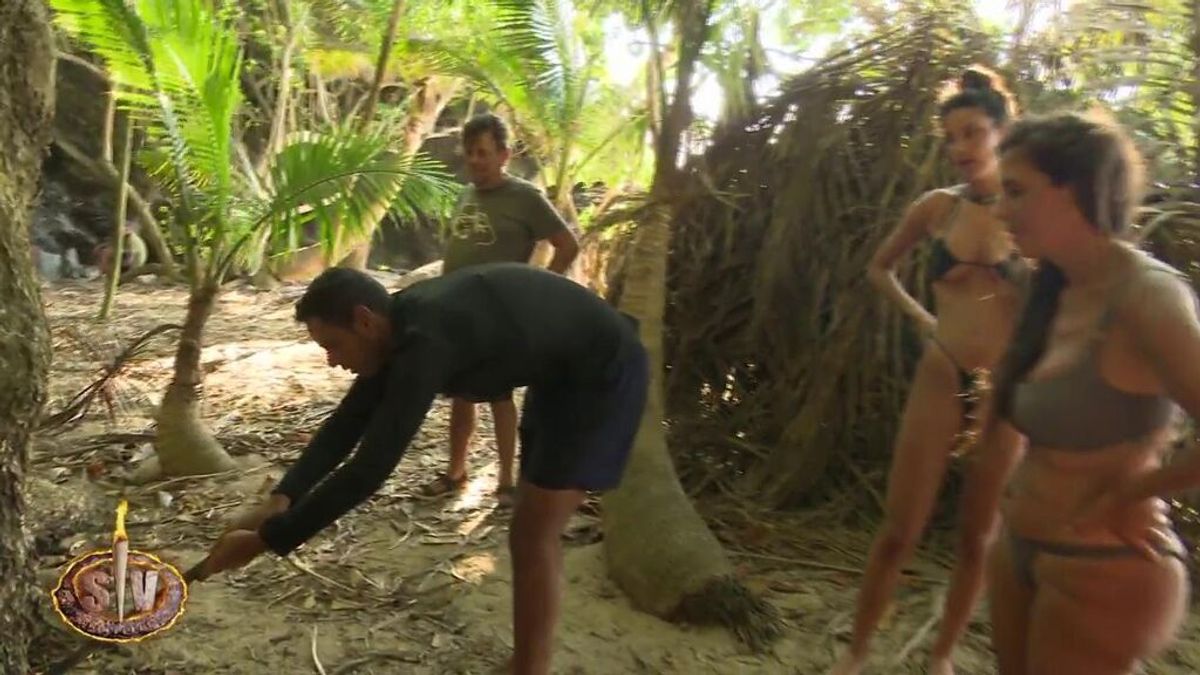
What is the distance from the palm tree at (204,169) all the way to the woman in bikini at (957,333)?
86.1 inches

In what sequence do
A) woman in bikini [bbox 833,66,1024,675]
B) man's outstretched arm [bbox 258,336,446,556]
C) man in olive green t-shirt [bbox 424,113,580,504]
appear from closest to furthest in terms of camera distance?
man's outstretched arm [bbox 258,336,446,556] → woman in bikini [bbox 833,66,1024,675] → man in olive green t-shirt [bbox 424,113,580,504]

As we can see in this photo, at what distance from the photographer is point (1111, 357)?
1384 mm

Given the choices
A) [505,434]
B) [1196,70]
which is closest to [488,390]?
[505,434]

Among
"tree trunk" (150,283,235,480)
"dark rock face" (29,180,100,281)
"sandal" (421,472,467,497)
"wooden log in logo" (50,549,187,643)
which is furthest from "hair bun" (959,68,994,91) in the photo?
"dark rock face" (29,180,100,281)

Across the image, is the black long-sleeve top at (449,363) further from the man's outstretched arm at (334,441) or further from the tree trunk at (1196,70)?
the tree trunk at (1196,70)

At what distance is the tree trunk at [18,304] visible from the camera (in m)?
2.00

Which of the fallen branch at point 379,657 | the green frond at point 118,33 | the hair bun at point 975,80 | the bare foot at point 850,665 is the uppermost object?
the hair bun at point 975,80

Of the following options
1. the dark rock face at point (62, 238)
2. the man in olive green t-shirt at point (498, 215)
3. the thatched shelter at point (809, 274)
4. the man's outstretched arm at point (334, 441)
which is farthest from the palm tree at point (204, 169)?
the dark rock face at point (62, 238)

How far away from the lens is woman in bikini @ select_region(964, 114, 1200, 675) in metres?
1.36

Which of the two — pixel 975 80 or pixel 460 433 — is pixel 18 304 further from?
pixel 975 80

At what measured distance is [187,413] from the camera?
4012 millimetres

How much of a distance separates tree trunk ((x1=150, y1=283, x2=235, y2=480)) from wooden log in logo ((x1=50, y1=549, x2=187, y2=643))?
1.95 metres

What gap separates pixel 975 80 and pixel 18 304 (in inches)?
96.8

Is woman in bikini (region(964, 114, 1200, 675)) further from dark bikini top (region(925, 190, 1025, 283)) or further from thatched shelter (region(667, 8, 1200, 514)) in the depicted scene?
thatched shelter (region(667, 8, 1200, 514))
